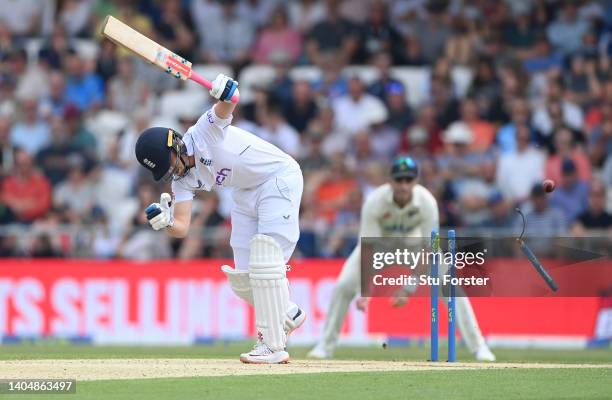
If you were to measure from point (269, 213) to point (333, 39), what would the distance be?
32.1ft

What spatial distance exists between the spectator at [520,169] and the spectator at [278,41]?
391 centimetres

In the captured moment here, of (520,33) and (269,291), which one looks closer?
(269,291)

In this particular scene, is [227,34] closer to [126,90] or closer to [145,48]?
[126,90]

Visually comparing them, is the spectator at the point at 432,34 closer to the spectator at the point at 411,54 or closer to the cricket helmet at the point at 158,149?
the spectator at the point at 411,54

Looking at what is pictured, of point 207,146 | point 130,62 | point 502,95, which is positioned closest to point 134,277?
point 130,62

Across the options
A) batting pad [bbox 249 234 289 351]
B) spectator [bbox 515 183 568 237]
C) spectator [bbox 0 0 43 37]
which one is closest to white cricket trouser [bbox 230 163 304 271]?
batting pad [bbox 249 234 289 351]

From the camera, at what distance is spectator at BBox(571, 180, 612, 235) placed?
1659cm

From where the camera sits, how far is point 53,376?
31.8ft

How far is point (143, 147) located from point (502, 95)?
9.60 m

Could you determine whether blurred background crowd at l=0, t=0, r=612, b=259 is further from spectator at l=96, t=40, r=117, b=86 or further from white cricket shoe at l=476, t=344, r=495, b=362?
white cricket shoe at l=476, t=344, r=495, b=362

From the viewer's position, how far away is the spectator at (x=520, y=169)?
17.5 m

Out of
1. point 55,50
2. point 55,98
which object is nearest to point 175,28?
point 55,50

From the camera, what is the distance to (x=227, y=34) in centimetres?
2047

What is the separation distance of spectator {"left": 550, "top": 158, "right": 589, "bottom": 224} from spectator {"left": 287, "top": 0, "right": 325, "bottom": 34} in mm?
4902
